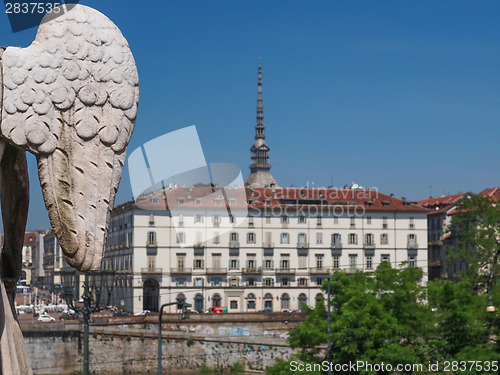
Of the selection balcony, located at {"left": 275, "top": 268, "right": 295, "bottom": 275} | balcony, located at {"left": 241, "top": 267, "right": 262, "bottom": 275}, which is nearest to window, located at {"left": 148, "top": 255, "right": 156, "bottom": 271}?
balcony, located at {"left": 241, "top": 267, "right": 262, "bottom": 275}

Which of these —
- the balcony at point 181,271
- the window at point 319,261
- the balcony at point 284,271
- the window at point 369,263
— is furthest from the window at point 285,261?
the balcony at point 181,271

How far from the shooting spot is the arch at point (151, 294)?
56125 millimetres

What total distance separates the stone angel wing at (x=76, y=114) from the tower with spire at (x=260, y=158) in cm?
9929

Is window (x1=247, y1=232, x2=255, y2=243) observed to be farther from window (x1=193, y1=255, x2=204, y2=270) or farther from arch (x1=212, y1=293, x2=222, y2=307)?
arch (x1=212, y1=293, x2=222, y2=307)

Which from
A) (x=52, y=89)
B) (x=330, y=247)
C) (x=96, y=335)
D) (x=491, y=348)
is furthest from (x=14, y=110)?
(x=330, y=247)

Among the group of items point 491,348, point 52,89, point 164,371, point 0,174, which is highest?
Answer: point 52,89

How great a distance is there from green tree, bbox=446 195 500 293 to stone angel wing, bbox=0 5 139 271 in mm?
30915

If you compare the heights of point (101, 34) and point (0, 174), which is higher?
point (101, 34)

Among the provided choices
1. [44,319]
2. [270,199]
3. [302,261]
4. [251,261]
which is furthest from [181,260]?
[44,319]

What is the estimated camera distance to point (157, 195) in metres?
56.9

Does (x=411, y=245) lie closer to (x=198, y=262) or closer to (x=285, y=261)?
(x=285, y=261)

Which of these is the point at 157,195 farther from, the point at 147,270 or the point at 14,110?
the point at 14,110

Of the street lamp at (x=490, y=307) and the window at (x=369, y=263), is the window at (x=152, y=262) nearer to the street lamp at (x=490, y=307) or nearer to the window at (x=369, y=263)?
the window at (x=369, y=263)

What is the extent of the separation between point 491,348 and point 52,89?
21286mm
